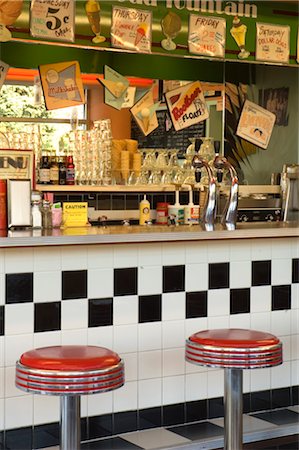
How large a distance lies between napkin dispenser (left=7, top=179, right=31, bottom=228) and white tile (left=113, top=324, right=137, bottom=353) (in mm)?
691

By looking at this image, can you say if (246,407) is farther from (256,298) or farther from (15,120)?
(15,120)

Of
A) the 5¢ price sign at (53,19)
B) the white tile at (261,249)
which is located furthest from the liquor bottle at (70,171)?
the white tile at (261,249)

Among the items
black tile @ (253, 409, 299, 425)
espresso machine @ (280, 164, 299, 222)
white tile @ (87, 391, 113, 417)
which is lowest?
black tile @ (253, 409, 299, 425)

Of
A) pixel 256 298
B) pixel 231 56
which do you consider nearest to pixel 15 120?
pixel 231 56

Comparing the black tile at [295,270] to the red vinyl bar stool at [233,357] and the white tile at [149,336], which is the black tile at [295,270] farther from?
the red vinyl bar stool at [233,357]

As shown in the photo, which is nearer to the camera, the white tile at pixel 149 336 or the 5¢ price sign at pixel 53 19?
the white tile at pixel 149 336

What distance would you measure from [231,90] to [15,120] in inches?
82.7

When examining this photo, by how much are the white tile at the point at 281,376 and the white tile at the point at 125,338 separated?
2.98ft

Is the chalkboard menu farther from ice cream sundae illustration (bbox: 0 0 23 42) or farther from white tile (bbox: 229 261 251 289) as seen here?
white tile (bbox: 229 261 251 289)

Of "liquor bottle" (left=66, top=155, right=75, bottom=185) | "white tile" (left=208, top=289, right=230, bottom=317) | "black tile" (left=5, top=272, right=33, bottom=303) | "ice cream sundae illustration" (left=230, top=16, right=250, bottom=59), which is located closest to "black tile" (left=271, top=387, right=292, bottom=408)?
"white tile" (left=208, top=289, right=230, bottom=317)

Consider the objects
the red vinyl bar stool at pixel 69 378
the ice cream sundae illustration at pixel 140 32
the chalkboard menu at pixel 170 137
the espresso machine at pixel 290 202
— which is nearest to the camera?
the red vinyl bar stool at pixel 69 378

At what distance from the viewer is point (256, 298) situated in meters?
4.40

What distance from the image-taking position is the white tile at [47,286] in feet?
12.3

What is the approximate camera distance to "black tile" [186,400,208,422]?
13.9ft
